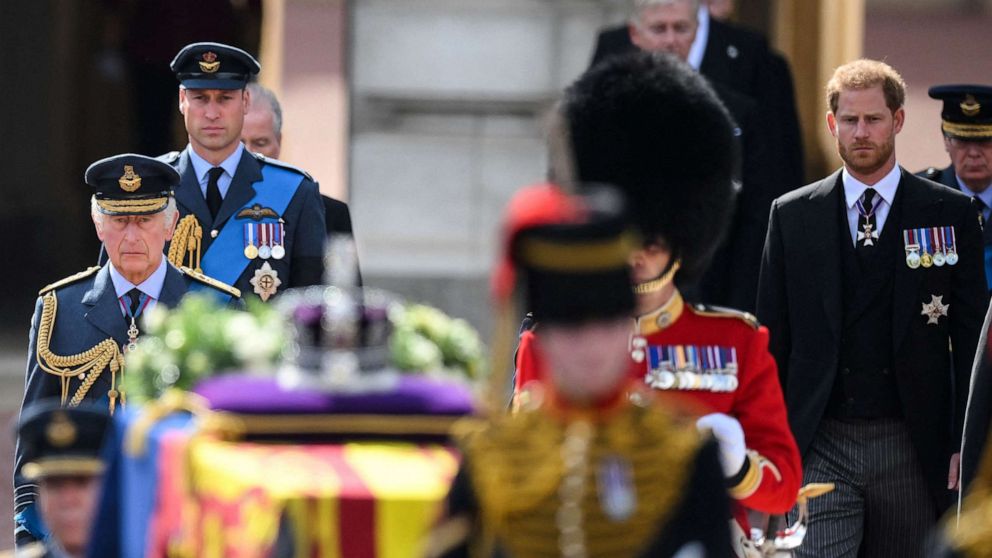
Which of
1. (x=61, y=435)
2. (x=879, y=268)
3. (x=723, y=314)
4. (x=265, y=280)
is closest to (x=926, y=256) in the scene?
(x=879, y=268)

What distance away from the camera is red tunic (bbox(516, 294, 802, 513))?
16.1 ft

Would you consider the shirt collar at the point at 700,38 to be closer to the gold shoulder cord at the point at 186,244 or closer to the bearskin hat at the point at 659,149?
the gold shoulder cord at the point at 186,244

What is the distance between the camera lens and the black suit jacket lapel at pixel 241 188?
7.17m

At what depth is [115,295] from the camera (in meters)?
6.17

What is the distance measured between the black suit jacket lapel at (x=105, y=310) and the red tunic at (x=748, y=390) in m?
1.60

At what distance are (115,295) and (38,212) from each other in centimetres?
665

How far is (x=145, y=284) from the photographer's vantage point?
6.20 m

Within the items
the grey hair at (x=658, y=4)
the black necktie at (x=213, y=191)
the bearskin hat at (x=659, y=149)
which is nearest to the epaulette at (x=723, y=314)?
the bearskin hat at (x=659, y=149)

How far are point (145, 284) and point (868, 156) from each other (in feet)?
7.63

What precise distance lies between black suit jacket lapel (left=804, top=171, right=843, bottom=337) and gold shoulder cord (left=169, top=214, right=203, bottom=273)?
6.30ft

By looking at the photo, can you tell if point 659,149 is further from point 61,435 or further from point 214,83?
point 214,83

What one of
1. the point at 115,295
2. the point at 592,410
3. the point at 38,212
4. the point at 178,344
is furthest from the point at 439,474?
the point at 38,212

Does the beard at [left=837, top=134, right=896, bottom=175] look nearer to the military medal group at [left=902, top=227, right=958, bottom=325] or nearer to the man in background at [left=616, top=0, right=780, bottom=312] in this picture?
the military medal group at [left=902, top=227, right=958, bottom=325]

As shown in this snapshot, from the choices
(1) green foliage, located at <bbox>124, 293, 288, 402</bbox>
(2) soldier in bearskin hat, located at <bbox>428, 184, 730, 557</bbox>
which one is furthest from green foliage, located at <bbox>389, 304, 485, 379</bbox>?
(2) soldier in bearskin hat, located at <bbox>428, 184, 730, 557</bbox>
